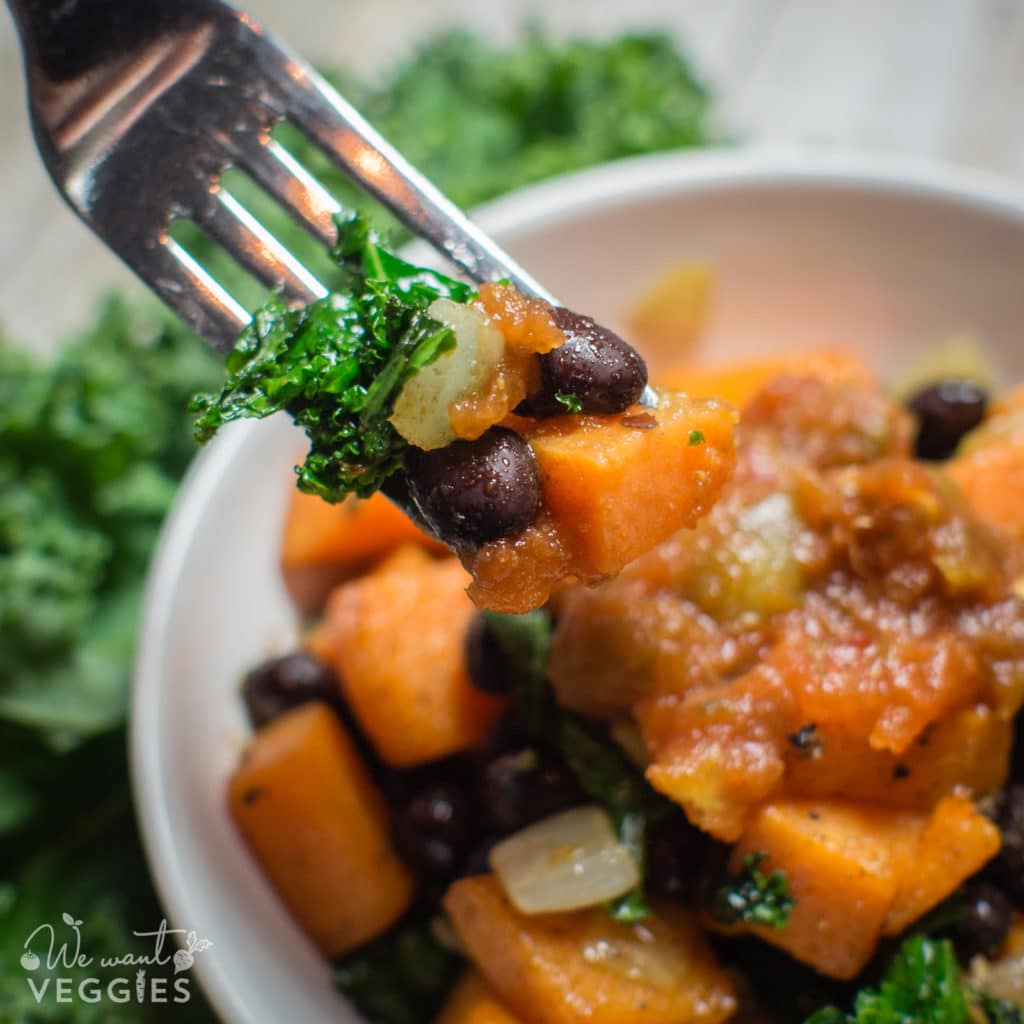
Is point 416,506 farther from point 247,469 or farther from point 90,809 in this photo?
point 90,809

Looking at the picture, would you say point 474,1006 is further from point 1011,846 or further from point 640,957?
point 1011,846

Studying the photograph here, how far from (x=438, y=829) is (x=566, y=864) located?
0.33m

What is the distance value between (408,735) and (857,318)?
168 cm

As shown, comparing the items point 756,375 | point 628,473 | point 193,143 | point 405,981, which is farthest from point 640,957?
point 193,143

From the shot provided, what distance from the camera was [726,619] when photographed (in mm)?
2150

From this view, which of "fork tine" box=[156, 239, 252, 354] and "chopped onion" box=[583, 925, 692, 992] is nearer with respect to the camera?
"fork tine" box=[156, 239, 252, 354]

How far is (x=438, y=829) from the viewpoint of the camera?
2.29 meters

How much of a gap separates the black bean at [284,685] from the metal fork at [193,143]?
1.01m

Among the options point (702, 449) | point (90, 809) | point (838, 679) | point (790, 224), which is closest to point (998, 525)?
point (838, 679)

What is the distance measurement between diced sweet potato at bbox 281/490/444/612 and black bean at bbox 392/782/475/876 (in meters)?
0.62

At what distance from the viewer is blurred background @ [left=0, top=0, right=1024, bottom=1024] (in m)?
2.70

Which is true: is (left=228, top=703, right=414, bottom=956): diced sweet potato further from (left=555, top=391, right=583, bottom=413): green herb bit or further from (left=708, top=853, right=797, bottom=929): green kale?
(left=555, top=391, right=583, bottom=413): green herb bit

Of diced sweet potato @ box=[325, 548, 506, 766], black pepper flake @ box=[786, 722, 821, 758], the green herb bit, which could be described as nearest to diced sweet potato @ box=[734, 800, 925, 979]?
black pepper flake @ box=[786, 722, 821, 758]

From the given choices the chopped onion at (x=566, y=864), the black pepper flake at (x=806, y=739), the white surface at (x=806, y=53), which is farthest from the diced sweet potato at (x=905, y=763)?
the white surface at (x=806, y=53)
